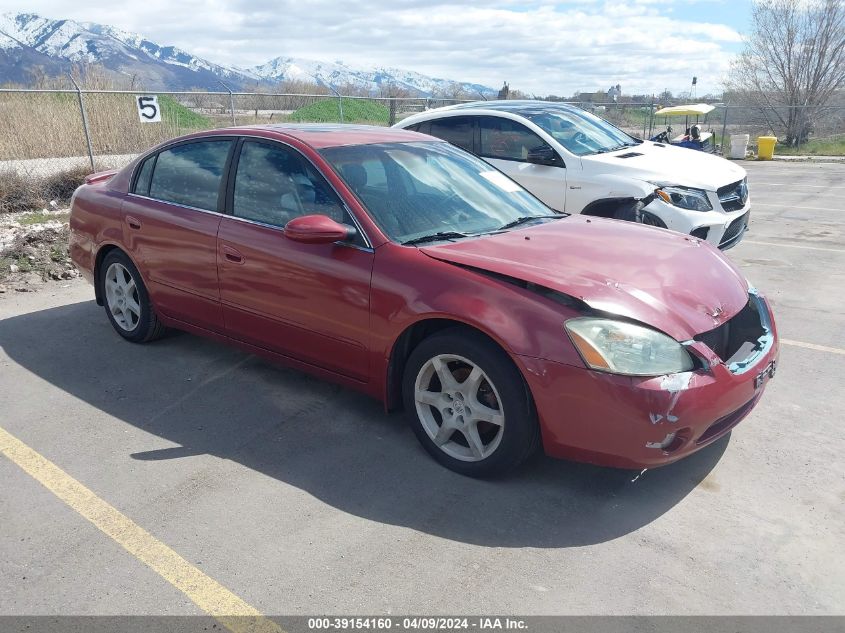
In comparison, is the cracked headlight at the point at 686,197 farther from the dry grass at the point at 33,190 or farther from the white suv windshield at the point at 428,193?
the dry grass at the point at 33,190

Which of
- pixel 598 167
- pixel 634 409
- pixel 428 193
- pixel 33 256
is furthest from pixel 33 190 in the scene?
pixel 634 409

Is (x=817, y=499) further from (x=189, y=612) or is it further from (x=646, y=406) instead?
(x=189, y=612)

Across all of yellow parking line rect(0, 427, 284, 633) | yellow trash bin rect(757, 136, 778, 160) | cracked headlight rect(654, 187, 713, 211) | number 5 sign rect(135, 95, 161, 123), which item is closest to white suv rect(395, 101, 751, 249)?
cracked headlight rect(654, 187, 713, 211)

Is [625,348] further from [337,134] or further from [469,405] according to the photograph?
[337,134]

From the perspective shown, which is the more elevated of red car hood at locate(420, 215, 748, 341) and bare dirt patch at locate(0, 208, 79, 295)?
red car hood at locate(420, 215, 748, 341)

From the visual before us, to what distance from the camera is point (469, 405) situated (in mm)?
3424

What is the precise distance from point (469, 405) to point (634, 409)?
2.61 ft

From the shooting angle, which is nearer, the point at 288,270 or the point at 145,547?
the point at 145,547

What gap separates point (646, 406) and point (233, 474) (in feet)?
6.59

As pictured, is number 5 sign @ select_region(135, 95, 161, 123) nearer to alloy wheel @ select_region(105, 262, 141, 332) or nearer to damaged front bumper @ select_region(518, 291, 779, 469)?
alloy wheel @ select_region(105, 262, 141, 332)

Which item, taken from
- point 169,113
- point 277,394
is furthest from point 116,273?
point 169,113

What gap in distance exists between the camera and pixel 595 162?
24.3 feet

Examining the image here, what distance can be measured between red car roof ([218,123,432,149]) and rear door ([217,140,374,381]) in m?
0.16

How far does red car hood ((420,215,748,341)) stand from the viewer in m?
3.21
